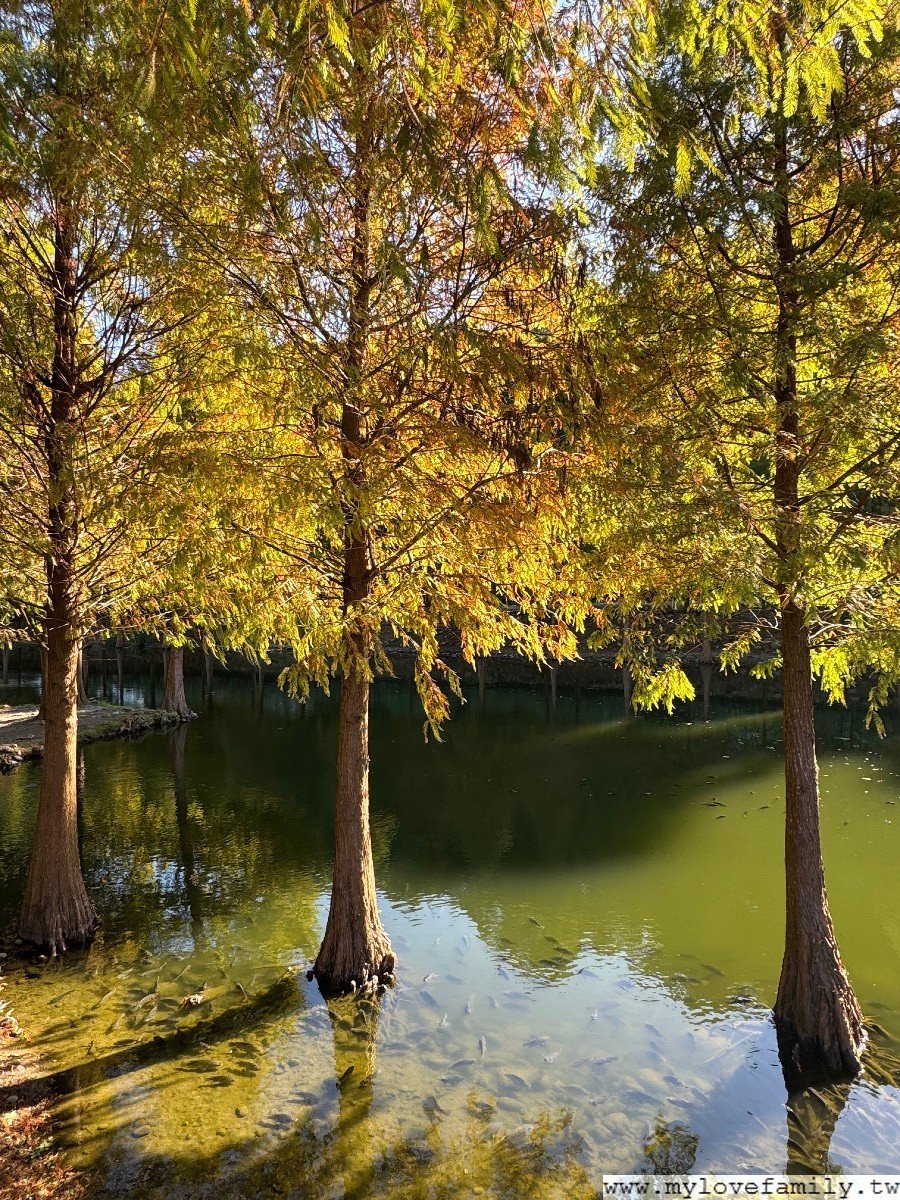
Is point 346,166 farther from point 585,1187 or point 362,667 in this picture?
point 585,1187

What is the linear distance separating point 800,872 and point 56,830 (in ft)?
25.3

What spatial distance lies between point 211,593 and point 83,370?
2.70 meters

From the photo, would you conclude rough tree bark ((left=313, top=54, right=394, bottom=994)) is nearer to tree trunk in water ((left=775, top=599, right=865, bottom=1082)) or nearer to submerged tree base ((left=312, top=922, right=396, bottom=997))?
submerged tree base ((left=312, top=922, right=396, bottom=997))

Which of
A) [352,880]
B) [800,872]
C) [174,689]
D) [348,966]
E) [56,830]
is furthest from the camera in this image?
[174,689]

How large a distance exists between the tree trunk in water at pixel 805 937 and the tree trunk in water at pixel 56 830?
7462 mm

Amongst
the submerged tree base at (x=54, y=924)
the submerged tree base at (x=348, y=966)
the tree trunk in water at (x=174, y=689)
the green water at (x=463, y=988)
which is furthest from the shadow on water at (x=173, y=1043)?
the tree trunk in water at (x=174, y=689)

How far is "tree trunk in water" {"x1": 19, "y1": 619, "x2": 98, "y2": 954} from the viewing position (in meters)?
8.82

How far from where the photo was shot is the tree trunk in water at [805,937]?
6.91 meters

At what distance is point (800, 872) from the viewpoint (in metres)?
7.14

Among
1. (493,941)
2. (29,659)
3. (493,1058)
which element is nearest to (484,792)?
(493,941)

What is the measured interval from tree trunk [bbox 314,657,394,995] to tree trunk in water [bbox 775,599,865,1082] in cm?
397

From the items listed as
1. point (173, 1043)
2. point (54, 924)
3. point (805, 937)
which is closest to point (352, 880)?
point (173, 1043)

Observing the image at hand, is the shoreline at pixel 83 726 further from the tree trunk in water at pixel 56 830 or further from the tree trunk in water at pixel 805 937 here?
the tree trunk in water at pixel 805 937

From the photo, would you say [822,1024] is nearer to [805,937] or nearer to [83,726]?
[805,937]
